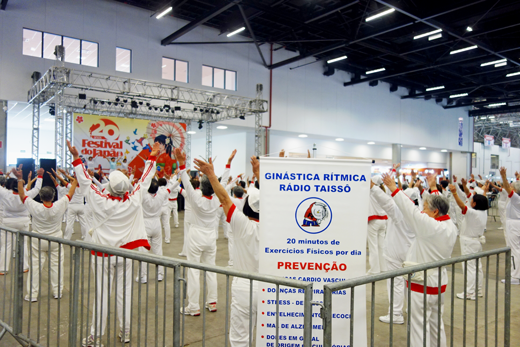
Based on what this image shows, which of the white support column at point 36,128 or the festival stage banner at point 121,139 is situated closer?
the white support column at point 36,128

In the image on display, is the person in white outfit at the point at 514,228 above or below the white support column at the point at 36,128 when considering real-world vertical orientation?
below

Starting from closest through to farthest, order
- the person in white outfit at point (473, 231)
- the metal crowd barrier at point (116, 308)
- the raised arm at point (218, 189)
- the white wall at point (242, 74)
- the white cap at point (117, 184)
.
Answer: the metal crowd barrier at point (116, 308) → the raised arm at point (218, 189) → the white cap at point (117, 184) → the person in white outfit at point (473, 231) → the white wall at point (242, 74)

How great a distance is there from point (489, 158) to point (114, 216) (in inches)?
1538

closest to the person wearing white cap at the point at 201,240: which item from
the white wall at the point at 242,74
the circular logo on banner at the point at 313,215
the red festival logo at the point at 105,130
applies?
the circular logo on banner at the point at 313,215

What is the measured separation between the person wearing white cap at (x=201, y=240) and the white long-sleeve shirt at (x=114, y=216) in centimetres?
90

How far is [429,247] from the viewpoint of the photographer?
11.9 feet

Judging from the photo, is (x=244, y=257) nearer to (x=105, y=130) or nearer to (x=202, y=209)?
(x=202, y=209)

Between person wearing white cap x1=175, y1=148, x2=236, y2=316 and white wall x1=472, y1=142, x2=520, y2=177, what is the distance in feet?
112

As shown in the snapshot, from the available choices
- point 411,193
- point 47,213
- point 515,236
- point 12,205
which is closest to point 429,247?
point 411,193

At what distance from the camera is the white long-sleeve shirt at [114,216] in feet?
13.7

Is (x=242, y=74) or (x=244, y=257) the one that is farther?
(x=242, y=74)

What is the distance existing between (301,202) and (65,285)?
19.0 feet

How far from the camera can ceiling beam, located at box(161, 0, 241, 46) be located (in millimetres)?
12867

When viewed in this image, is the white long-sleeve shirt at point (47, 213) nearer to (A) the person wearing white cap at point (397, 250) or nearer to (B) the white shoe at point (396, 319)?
(A) the person wearing white cap at point (397, 250)
